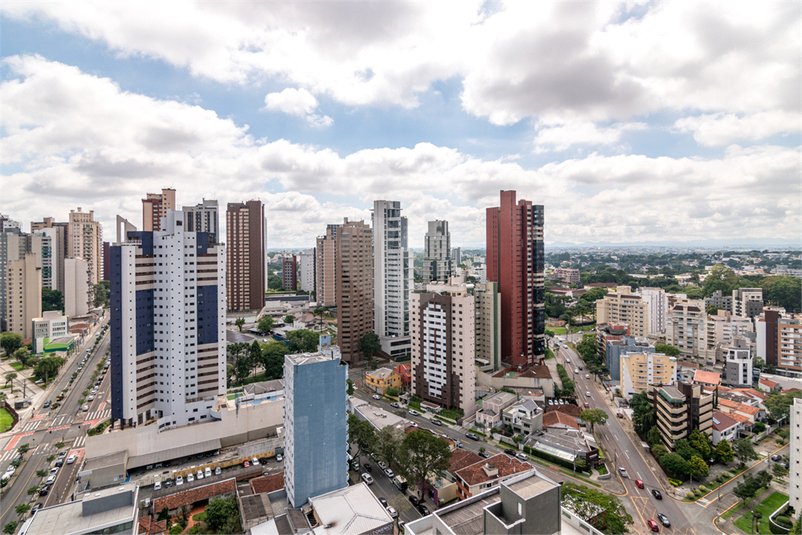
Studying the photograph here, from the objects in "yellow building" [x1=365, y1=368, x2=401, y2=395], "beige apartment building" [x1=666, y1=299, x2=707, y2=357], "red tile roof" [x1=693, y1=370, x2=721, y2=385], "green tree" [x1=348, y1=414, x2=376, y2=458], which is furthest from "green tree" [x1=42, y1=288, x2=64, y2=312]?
"beige apartment building" [x1=666, y1=299, x2=707, y2=357]

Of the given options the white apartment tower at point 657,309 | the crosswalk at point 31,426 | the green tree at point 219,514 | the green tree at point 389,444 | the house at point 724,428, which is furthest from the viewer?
the white apartment tower at point 657,309

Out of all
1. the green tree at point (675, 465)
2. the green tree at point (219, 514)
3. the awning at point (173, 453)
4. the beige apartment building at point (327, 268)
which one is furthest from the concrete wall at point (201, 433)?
the beige apartment building at point (327, 268)

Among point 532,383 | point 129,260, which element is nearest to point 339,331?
point 532,383

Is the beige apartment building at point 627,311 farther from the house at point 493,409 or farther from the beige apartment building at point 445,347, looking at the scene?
the beige apartment building at point 445,347

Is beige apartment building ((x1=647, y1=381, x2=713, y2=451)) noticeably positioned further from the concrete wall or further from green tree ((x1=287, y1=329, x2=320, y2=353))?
green tree ((x1=287, y1=329, x2=320, y2=353))

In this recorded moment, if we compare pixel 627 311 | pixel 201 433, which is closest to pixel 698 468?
pixel 201 433

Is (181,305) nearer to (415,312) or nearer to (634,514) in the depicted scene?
(415,312)
